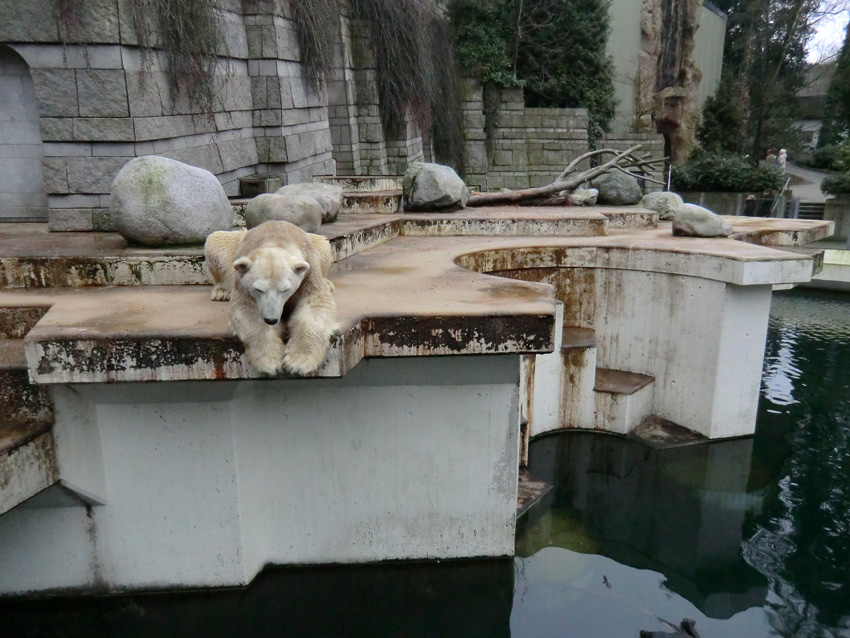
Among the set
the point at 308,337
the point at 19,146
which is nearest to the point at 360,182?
the point at 19,146

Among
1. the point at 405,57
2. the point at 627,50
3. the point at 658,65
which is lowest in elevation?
the point at 405,57

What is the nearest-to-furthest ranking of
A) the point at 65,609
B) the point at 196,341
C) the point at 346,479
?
1. the point at 196,341
2. the point at 65,609
3. the point at 346,479

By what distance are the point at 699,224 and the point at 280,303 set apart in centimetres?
609

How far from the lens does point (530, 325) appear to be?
377 cm

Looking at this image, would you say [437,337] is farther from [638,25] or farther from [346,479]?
[638,25]

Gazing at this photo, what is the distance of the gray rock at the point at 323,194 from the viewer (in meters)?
6.66

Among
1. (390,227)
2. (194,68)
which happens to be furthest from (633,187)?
(194,68)

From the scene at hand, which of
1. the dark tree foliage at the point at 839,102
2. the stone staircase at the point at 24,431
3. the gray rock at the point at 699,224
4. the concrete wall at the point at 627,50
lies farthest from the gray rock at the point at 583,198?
the dark tree foliage at the point at 839,102

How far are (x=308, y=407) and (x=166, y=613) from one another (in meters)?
1.54

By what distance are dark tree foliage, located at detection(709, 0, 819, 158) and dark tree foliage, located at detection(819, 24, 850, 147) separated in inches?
43.6

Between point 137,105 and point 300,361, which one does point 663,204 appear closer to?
point 137,105

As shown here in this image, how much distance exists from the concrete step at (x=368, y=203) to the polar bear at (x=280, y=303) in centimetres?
443

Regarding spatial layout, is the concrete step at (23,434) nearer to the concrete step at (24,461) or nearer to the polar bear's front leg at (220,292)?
the concrete step at (24,461)

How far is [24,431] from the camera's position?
3.63 m
